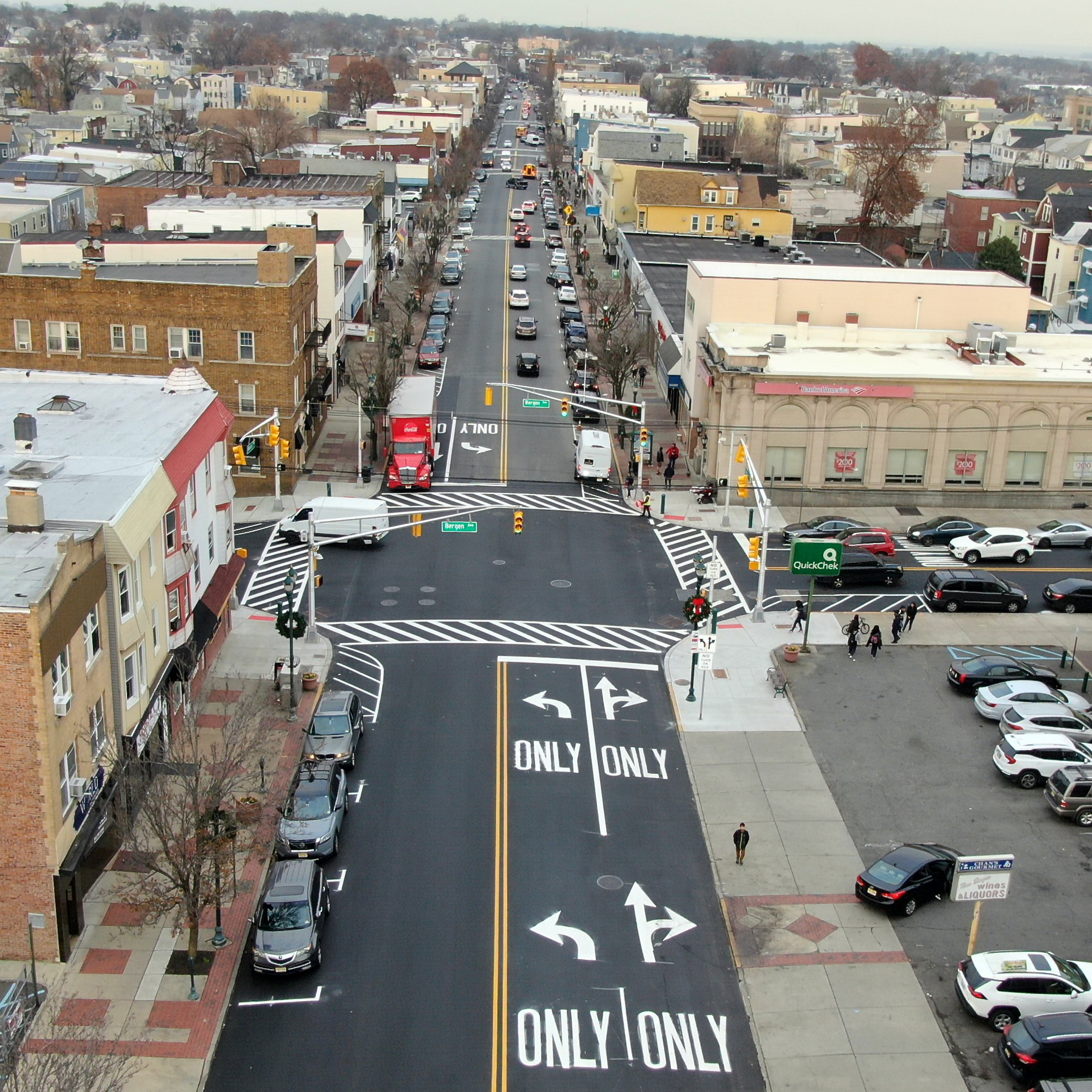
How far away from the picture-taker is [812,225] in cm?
14525

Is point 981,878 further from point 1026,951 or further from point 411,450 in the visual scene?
point 411,450

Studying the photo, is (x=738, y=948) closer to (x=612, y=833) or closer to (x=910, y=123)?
(x=612, y=833)

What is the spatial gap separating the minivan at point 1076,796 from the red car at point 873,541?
19607mm

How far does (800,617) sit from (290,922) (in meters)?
26.0

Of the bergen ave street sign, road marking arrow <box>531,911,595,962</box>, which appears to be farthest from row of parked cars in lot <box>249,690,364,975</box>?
the bergen ave street sign

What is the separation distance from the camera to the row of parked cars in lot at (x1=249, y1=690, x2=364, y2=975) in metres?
31.1

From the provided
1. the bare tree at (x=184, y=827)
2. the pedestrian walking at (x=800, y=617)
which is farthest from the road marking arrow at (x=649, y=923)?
the pedestrian walking at (x=800, y=617)

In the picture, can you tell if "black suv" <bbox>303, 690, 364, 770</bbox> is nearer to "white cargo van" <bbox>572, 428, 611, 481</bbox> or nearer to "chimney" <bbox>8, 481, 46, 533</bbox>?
"chimney" <bbox>8, 481, 46, 533</bbox>

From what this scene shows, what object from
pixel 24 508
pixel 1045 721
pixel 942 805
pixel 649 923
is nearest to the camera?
pixel 24 508

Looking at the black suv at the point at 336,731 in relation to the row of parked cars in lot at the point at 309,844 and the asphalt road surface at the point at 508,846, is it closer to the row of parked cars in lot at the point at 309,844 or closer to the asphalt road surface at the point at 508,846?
the row of parked cars in lot at the point at 309,844

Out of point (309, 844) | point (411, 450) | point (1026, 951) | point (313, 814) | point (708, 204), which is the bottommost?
point (1026, 951)

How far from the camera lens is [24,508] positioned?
32969 mm

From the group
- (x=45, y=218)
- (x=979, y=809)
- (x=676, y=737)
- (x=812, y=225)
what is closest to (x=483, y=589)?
(x=676, y=737)

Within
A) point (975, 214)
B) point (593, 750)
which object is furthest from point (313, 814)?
point (975, 214)
